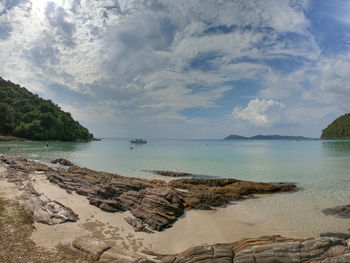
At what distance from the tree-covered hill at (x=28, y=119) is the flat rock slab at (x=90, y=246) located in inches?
4423

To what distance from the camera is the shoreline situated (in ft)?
24.3

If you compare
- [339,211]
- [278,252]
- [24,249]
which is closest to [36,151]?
[24,249]

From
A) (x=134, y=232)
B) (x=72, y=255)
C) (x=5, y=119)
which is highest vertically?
(x=5, y=119)

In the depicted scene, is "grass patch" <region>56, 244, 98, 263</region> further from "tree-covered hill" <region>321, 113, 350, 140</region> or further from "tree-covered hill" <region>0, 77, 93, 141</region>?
"tree-covered hill" <region>321, 113, 350, 140</region>

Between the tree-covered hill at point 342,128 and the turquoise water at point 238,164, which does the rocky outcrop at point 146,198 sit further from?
the tree-covered hill at point 342,128

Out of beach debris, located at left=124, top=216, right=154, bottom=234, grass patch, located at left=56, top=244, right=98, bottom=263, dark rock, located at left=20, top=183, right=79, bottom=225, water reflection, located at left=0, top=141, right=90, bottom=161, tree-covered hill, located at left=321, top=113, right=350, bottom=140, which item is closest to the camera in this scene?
grass patch, located at left=56, top=244, right=98, bottom=263

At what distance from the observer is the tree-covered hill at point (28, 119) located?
97812 mm

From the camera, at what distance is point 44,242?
267 inches

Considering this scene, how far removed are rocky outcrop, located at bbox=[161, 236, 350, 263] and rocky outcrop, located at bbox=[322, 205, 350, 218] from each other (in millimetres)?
7440

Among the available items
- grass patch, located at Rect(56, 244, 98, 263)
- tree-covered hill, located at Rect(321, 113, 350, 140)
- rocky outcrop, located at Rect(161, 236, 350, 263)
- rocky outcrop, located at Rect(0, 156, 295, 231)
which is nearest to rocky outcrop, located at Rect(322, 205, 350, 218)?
rocky outcrop, located at Rect(0, 156, 295, 231)

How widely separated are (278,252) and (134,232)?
564 cm

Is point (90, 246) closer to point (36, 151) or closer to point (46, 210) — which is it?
point (46, 210)

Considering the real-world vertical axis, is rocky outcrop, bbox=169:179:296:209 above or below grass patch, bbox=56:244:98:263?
below

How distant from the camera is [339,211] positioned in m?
11.6
